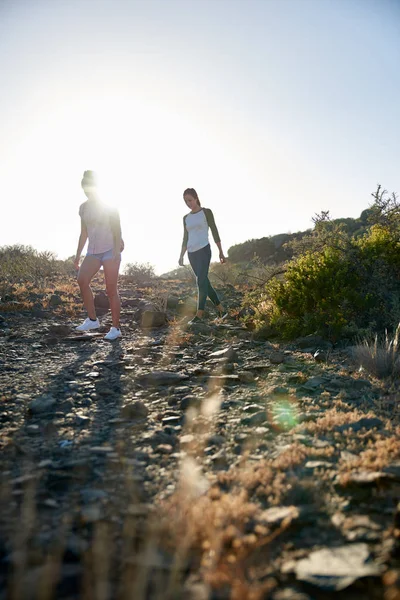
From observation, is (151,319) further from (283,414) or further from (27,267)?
(27,267)

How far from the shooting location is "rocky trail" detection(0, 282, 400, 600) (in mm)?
1602

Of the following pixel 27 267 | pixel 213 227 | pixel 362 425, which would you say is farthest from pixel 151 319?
pixel 27 267

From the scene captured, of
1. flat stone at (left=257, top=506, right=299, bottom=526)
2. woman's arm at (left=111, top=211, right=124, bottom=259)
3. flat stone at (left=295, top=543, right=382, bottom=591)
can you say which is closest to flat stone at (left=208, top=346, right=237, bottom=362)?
woman's arm at (left=111, top=211, right=124, bottom=259)

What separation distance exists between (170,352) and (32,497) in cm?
358

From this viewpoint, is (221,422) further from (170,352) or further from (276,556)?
(170,352)

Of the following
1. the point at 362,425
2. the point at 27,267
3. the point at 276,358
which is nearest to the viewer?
the point at 362,425

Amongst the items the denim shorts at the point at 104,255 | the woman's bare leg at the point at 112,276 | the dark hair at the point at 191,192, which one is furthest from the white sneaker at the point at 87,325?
the dark hair at the point at 191,192

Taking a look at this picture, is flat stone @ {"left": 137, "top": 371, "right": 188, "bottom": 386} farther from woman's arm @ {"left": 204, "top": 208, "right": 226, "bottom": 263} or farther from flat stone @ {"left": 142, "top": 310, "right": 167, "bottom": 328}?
woman's arm @ {"left": 204, "top": 208, "right": 226, "bottom": 263}

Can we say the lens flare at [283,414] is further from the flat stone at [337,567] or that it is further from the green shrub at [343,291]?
the green shrub at [343,291]

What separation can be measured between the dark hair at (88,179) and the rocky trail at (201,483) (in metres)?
2.88

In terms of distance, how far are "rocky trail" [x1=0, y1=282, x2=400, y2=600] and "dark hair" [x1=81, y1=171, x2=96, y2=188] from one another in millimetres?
2883

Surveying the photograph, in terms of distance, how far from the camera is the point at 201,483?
7.68 feet

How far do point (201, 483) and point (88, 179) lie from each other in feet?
16.4

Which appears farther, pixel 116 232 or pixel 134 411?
pixel 116 232
